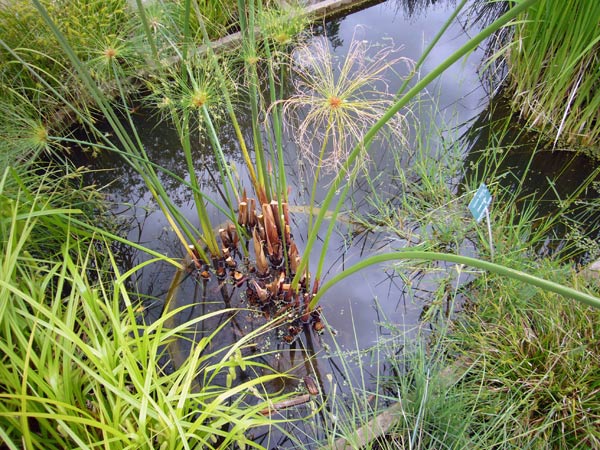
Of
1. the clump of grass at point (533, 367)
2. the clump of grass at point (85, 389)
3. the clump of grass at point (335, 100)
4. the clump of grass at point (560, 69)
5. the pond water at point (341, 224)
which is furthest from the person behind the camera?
the clump of grass at point (560, 69)

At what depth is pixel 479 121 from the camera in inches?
101

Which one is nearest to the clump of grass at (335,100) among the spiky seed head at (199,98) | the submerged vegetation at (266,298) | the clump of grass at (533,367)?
the submerged vegetation at (266,298)

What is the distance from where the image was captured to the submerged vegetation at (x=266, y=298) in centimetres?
110

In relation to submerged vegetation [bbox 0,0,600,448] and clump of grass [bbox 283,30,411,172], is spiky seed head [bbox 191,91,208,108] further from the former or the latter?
clump of grass [bbox 283,30,411,172]

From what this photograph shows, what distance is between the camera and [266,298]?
1.74 meters

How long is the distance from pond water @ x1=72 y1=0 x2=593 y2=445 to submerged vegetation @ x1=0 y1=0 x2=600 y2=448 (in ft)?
0.12

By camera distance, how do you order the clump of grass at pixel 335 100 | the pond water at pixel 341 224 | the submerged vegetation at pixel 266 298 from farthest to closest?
the pond water at pixel 341 224 → the clump of grass at pixel 335 100 → the submerged vegetation at pixel 266 298

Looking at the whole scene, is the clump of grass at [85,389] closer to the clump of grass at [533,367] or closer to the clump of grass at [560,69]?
the clump of grass at [533,367]

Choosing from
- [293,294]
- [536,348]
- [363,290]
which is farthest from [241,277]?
[536,348]

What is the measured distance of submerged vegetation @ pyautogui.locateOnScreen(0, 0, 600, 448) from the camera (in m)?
1.10

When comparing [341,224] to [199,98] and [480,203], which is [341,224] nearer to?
[480,203]

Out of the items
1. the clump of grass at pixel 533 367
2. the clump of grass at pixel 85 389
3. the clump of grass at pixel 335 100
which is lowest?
the clump of grass at pixel 533 367

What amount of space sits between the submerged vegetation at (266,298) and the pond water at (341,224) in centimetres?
4

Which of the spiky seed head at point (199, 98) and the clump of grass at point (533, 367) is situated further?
the spiky seed head at point (199, 98)
